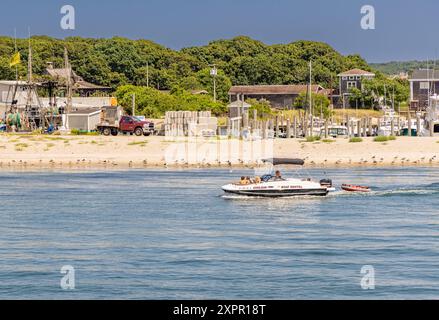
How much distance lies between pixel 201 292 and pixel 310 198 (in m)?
21.6

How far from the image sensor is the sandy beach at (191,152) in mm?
70062

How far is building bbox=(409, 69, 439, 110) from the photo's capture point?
14200cm

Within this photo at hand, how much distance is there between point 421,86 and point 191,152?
258ft

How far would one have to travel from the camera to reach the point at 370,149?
73.7 meters

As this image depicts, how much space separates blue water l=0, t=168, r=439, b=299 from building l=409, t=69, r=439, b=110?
91.3 m

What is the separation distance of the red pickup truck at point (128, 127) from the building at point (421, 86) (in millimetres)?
66478

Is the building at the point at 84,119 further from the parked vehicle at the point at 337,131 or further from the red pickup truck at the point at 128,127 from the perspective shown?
the parked vehicle at the point at 337,131

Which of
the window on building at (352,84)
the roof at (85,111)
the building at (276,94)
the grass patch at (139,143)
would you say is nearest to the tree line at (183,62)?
the building at (276,94)

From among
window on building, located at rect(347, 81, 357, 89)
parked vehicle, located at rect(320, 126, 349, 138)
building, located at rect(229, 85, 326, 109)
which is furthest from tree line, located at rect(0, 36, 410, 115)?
parked vehicle, located at rect(320, 126, 349, 138)

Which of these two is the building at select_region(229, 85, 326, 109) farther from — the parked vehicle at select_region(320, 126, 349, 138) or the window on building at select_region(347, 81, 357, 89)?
the parked vehicle at select_region(320, 126, 349, 138)

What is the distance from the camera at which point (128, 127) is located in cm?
8350

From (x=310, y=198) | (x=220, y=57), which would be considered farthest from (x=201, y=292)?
(x=220, y=57)

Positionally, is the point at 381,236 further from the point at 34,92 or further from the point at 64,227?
the point at 34,92

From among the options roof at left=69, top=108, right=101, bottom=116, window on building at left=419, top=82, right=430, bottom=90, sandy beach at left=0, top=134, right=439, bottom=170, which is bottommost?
sandy beach at left=0, top=134, right=439, bottom=170
